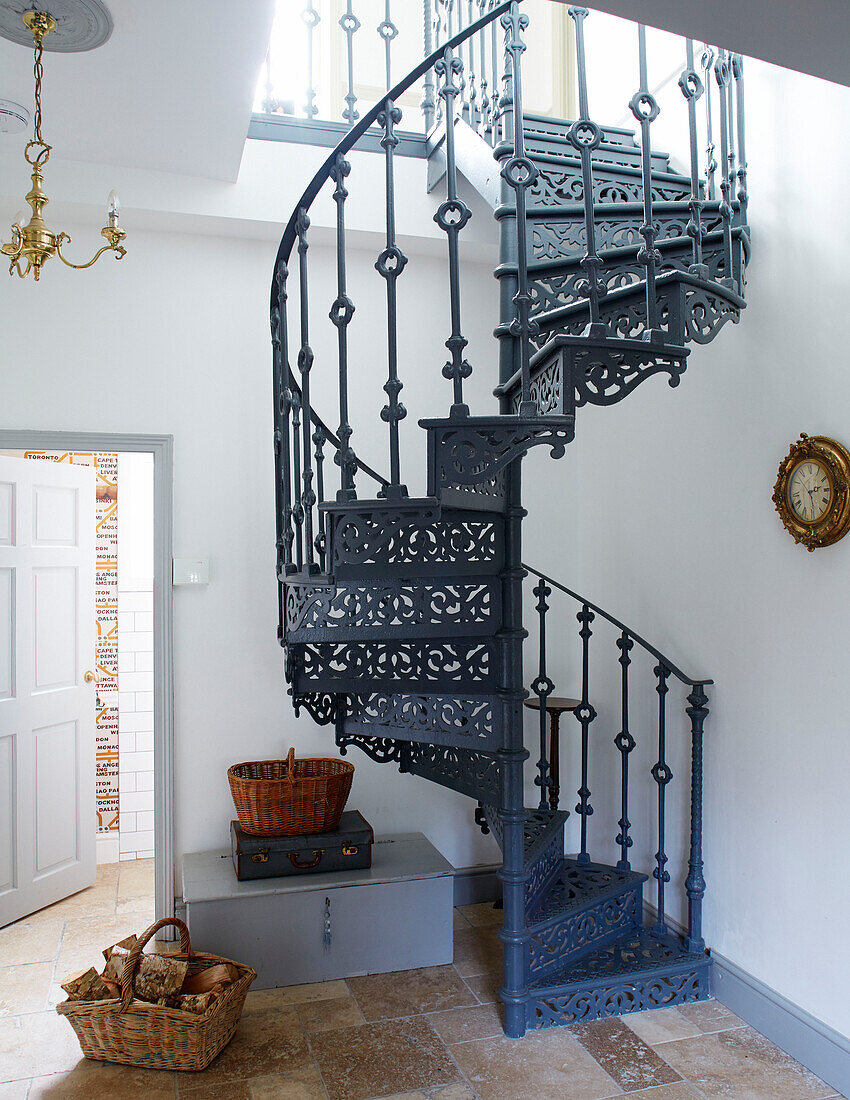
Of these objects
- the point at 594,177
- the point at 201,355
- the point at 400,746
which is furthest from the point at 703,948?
the point at 201,355

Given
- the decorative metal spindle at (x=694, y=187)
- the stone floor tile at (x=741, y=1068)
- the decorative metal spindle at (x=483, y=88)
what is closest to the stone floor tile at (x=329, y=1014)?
the stone floor tile at (x=741, y=1068)

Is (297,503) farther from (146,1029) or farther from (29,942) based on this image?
(29,942)

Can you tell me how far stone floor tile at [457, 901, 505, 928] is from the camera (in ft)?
12.6

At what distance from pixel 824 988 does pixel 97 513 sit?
4.11m

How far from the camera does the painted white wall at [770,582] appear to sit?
267cm

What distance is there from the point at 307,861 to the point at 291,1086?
0.85m

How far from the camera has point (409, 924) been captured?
341cm

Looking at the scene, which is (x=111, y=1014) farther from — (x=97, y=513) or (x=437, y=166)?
(x=437, y=166)

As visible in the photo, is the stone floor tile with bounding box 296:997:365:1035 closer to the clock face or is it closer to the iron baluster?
the clock face

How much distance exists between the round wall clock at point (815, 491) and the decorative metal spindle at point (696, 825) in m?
0.73

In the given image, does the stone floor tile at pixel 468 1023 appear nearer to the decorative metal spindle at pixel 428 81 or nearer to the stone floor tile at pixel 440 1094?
the stone floor tile at pixel 440 1094

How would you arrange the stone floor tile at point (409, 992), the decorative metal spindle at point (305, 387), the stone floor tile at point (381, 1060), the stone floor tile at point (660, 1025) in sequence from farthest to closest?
the stone floor tile at point (409, 992) < the stone floor tile at point (660, 1025) < the stone floor tile at point (381, 1060) < the decorative metal spindle at point (305, 387)

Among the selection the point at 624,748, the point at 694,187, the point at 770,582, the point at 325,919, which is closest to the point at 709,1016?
the point at 624,748

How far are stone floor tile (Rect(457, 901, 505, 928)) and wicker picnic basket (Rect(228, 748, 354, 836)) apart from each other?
0.86 metres
